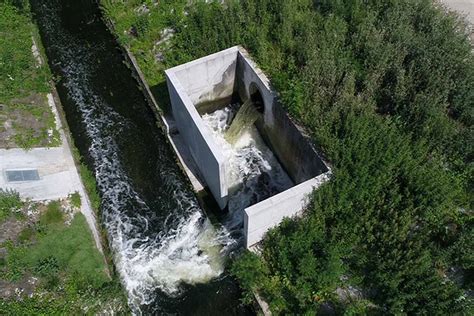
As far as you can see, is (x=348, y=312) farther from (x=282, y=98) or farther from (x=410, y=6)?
(x=410, y=6)

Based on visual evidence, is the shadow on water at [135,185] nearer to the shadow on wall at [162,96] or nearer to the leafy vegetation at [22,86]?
the shadow on wall at [162,96]

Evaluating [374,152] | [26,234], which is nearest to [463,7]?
[374,152]

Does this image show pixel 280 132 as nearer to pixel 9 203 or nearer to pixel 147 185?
pixel 147 185

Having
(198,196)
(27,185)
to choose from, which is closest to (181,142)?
(198,196)

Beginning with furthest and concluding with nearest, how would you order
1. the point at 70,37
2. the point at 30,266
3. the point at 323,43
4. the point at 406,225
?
the point at 70,37
the point at 323,43
the point at 30,266
the point at 406,225

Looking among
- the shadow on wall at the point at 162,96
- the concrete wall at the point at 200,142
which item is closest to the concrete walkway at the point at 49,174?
the shadow on wall at the point at 162,96

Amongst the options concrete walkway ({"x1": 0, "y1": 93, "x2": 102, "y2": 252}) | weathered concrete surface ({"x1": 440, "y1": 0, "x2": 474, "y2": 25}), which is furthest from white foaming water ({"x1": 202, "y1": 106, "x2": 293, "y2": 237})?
weathered concrete surface ({"x1": 440, "y1": 0, "x2": 474, "y2": 25})
